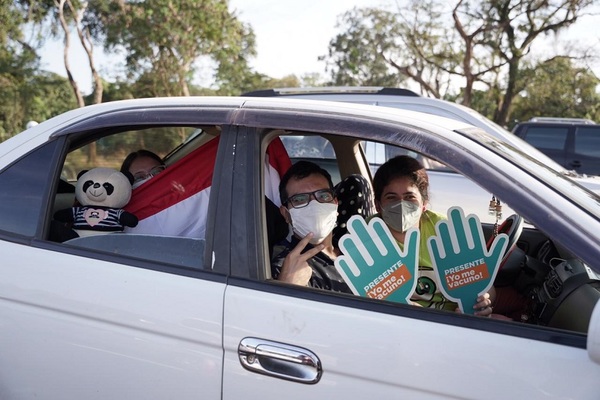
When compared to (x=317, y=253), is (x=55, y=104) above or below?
above

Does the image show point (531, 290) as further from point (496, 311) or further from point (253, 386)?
point (253, 386)

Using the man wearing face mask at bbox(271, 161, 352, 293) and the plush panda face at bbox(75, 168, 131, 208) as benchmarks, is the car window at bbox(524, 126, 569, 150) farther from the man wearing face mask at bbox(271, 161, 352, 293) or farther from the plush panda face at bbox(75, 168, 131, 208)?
the plush panda face at bbox(75, 168, 131, 208)

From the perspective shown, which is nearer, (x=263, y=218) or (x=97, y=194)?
(x=263, y=218)

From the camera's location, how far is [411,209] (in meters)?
2.62

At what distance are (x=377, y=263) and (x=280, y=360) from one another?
47cm

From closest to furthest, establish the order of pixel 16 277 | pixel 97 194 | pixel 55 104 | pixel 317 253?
pixel 16 277 < pixel 317 253 < pixel 97 194 < pixel 55 104

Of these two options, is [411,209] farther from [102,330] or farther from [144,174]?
[144,174]

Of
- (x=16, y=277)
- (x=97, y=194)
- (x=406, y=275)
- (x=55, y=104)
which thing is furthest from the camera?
(x=55, y=104)

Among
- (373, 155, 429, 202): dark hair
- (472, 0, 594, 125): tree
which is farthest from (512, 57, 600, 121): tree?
(373, 155, 429, 202): dark hair

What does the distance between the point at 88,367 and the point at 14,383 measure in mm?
368

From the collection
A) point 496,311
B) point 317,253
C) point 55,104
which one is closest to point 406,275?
point 317,253

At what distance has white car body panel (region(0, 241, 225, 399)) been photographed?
6.27 ft

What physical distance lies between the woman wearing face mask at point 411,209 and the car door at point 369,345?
61cm

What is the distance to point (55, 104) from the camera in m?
26.2
